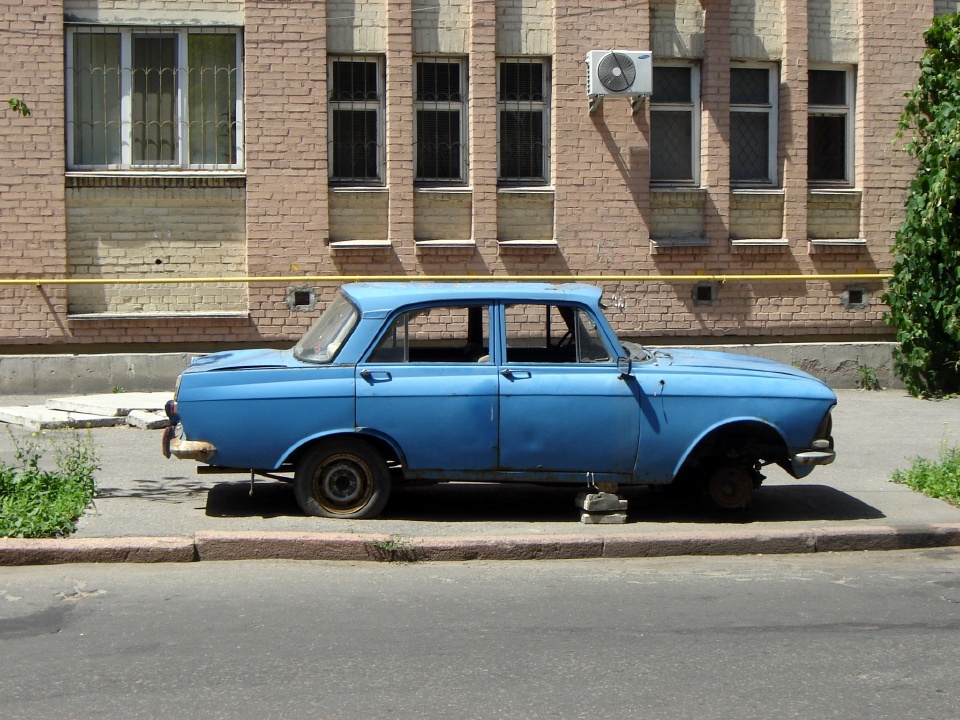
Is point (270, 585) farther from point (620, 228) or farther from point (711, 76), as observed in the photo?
point (711, 76)

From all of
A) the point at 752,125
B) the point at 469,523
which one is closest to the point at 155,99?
the point at 752,125

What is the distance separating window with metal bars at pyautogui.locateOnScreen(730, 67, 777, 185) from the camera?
1483 cm

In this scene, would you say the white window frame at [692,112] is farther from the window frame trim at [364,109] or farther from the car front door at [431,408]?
the car front door at [431,408]

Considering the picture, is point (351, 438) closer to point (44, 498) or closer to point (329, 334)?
point (329, 334)

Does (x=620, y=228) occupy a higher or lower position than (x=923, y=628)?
higher

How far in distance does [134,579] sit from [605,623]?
2584mm

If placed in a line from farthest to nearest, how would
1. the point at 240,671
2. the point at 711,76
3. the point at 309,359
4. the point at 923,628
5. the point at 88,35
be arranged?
the point at 711,76
the point at 88,35
the point at 309,359
the point at 923,628
the point at 240,671

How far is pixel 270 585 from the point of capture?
6438 mm

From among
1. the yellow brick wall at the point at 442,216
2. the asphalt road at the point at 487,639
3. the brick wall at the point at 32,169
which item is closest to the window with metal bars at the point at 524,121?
the yellow brick wall at the point at 442,216

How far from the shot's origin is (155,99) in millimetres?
13797

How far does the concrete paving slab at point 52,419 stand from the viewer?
11.2m

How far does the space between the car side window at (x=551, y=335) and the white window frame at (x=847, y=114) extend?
827cm

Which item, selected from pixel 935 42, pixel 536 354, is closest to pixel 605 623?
pixel 536 354

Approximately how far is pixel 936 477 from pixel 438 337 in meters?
3.81
